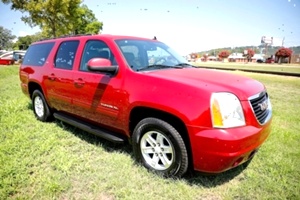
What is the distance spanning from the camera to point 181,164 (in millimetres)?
3006

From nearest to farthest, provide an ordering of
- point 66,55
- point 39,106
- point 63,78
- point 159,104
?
point 159,104
point 63,78
point 66,55
point 39,106

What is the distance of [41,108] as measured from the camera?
18.7 ft

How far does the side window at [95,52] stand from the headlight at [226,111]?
1.65 metres

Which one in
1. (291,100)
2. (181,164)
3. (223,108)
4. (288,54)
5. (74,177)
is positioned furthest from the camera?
(288,54)

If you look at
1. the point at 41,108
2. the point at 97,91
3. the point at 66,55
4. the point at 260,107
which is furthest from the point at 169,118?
the point at 41,108

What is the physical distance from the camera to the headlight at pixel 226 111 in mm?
2693

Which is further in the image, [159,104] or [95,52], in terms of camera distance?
[95,52]

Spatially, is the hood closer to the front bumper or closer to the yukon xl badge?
the yukon xl badge

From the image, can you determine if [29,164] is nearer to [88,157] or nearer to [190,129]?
[88,157]

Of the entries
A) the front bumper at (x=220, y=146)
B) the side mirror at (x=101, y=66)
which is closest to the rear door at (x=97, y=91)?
the side mirror at (x=101, y=66)

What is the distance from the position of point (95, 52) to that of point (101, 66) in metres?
0.76

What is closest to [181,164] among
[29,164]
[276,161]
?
[276,161]

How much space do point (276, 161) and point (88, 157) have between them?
287 centimetres

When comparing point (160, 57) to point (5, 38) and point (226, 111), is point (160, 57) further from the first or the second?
point (5, 38)
